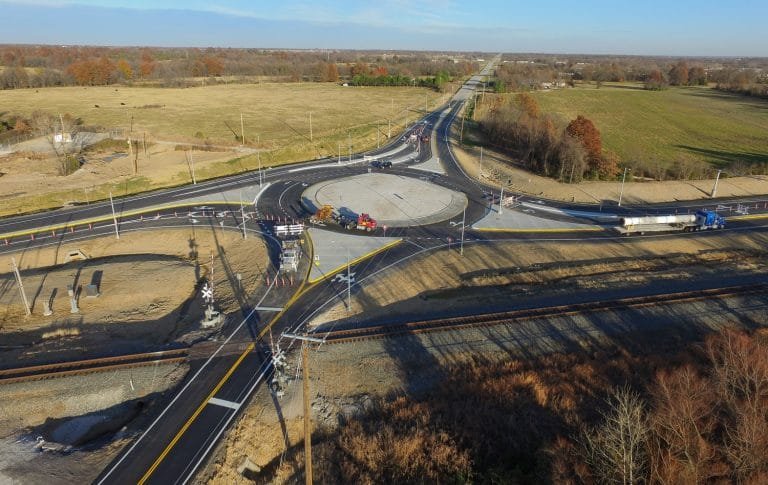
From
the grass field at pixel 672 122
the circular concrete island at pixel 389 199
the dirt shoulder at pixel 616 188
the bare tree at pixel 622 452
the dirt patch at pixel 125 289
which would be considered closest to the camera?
the bare tree at pixel 622 452

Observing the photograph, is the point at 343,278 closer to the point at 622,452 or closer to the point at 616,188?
the point at 622,452

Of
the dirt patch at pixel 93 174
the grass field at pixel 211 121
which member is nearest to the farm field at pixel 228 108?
the grass field at pixel 211 121

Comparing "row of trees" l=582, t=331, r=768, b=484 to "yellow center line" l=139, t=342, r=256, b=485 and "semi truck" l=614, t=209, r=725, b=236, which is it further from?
"semi truck" l=614, t=209, r=725, b=236

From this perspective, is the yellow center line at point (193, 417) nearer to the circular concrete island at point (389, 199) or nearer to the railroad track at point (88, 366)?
the railroad track at point (88, 366)

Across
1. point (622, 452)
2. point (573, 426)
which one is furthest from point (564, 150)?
point (622, 452)

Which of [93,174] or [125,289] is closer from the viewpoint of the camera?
[125,289]
